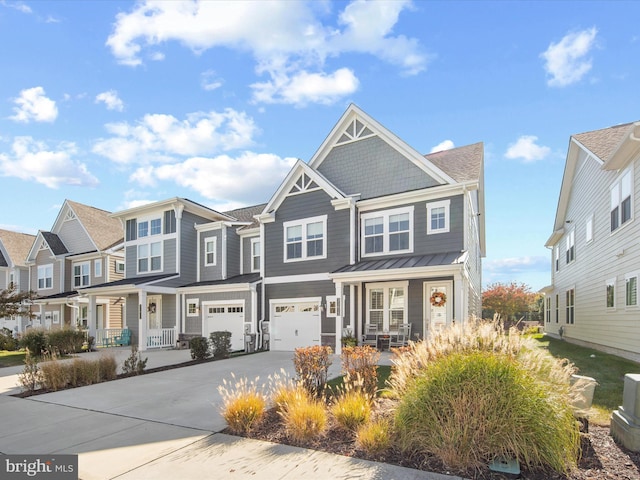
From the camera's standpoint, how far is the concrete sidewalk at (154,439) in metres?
5.08

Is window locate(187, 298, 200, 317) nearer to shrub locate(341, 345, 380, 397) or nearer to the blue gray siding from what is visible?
the blue gray siding

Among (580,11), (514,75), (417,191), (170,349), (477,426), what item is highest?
(580,11)

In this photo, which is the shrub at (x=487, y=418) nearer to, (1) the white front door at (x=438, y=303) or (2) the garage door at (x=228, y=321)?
(1) the white front door at (x=438, y=303)

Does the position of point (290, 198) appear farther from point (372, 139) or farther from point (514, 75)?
point (514, 75)

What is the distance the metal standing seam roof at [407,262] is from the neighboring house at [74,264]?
58.7 ft

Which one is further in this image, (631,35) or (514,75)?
(514,75)

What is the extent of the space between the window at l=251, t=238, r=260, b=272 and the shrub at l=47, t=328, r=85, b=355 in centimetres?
873

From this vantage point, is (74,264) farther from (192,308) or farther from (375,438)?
(375,438)

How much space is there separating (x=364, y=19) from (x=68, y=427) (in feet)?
33.8

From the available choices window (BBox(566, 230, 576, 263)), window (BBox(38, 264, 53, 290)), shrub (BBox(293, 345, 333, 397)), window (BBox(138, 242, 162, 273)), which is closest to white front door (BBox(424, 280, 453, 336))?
shrub (BBox(293, 345, 333, 397))

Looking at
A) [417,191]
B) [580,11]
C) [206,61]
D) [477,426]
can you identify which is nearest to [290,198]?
[417,191]

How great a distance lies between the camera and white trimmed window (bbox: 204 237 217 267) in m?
23.1

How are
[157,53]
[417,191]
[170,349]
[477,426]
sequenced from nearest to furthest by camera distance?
[477,426]
[157,53]
[417,191]
[170,349]

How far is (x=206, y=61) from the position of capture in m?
12.9
